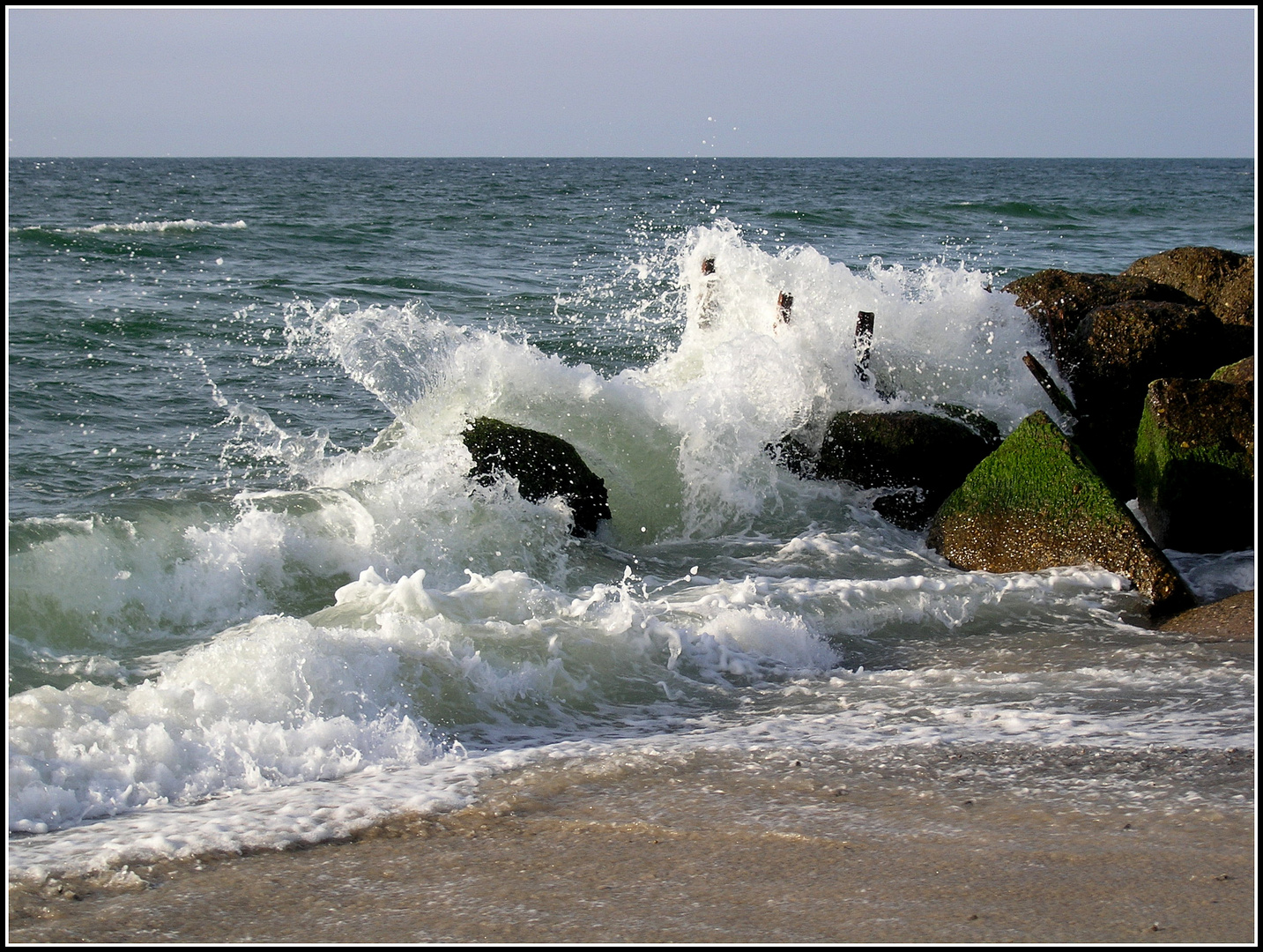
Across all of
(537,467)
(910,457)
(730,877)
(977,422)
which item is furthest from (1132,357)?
(730,877)

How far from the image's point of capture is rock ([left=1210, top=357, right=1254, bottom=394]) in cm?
709

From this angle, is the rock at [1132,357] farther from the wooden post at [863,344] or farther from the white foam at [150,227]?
the white foam at [150,227]

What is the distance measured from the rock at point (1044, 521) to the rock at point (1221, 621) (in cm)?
18

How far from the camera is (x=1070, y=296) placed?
30.9 feet

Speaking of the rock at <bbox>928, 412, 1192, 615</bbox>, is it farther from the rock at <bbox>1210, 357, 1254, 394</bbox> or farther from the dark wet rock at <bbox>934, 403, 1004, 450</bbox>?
the rock at <bbox>1210, 357, 1254, 394</bbox>

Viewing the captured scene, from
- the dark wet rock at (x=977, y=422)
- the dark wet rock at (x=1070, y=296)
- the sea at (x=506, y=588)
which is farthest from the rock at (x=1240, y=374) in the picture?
the dark wet rock at (x=1070, y=296)

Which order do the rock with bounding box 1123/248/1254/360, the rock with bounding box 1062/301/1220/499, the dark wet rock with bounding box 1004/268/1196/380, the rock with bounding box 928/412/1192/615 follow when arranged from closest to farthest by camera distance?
the rock with bounding box 928/412/1192/615, the rock with bounding box 1062/301/1220/499, the dark wet rock with bounding box 1004/268/1196/380, the rock with bounding box 1123/248/1254/360

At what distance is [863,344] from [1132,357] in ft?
6.90

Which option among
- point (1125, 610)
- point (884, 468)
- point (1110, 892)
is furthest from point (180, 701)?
point (884, 468)

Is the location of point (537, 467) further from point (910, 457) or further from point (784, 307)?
point (784, 307)

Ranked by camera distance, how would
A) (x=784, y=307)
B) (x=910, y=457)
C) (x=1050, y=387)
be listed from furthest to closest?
(x=784, y=307) → (x=1050, y=387) → (x=910, y=457)

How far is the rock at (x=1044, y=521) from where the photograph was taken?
5883 mm

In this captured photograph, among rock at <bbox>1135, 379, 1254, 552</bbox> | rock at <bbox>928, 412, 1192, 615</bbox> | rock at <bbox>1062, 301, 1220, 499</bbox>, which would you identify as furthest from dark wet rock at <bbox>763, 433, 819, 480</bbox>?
Answer: rock at <bbox>1135, 379, 1254, 552</bbox>

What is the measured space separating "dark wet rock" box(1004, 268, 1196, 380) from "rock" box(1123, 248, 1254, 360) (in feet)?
1.18
